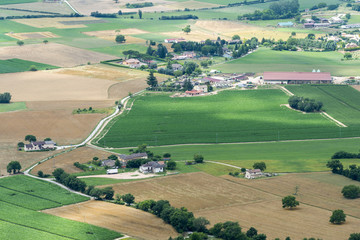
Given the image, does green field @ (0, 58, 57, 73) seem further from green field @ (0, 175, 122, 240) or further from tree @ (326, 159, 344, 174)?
tree @ (326, 159, 344, 174)

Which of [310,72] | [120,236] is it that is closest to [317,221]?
[120,236]

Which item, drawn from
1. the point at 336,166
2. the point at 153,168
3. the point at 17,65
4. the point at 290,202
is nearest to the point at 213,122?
the point at 153,168

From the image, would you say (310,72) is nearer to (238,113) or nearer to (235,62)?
(235,62)

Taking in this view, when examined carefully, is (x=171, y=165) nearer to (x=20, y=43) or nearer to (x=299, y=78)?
(x=299, y=78)

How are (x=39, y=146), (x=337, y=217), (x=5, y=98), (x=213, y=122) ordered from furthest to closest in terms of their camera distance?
(x=5, y=98) → (x=213, y=122) → (x=39, y=146) → (x=337, y=217)

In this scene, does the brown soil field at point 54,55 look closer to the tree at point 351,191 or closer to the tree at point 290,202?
the tree at point 351,191

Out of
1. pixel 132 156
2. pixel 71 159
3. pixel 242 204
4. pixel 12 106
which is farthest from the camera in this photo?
pixel 12 106

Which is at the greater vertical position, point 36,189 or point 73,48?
point 73,48
